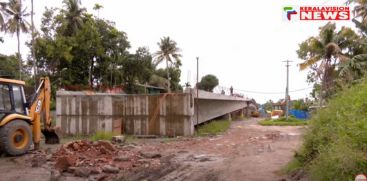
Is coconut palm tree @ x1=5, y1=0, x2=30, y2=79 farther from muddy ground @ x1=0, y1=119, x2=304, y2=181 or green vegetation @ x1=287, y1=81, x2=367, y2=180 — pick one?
green vegetation @ x1=287, y1=81, x2=367, y2=180

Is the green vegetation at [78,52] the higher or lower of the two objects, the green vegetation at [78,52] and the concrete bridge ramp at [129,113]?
the higher

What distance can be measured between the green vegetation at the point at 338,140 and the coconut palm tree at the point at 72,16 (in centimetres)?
3563

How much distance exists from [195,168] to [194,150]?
478cm

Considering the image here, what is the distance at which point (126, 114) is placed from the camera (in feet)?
76.0

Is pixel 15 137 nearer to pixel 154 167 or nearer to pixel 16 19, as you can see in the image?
pixel 154 167

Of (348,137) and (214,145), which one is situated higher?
(348,137)

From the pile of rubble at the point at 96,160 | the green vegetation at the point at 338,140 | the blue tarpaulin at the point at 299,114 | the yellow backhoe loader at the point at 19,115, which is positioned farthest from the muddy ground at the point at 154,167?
the blue tarpaulin at the point at 299,114

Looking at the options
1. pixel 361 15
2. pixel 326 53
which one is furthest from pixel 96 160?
pixel 326 53

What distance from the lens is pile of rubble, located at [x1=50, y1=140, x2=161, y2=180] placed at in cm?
1063

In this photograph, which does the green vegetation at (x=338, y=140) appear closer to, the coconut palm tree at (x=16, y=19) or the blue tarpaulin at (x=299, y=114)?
the coconut palm tree at (x=16, y=19)

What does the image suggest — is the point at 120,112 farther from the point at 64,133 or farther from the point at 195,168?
the point at 195,168

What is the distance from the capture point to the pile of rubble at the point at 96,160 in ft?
34.9

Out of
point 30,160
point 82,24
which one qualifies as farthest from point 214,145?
point 82,24

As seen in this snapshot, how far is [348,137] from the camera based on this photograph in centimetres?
597
